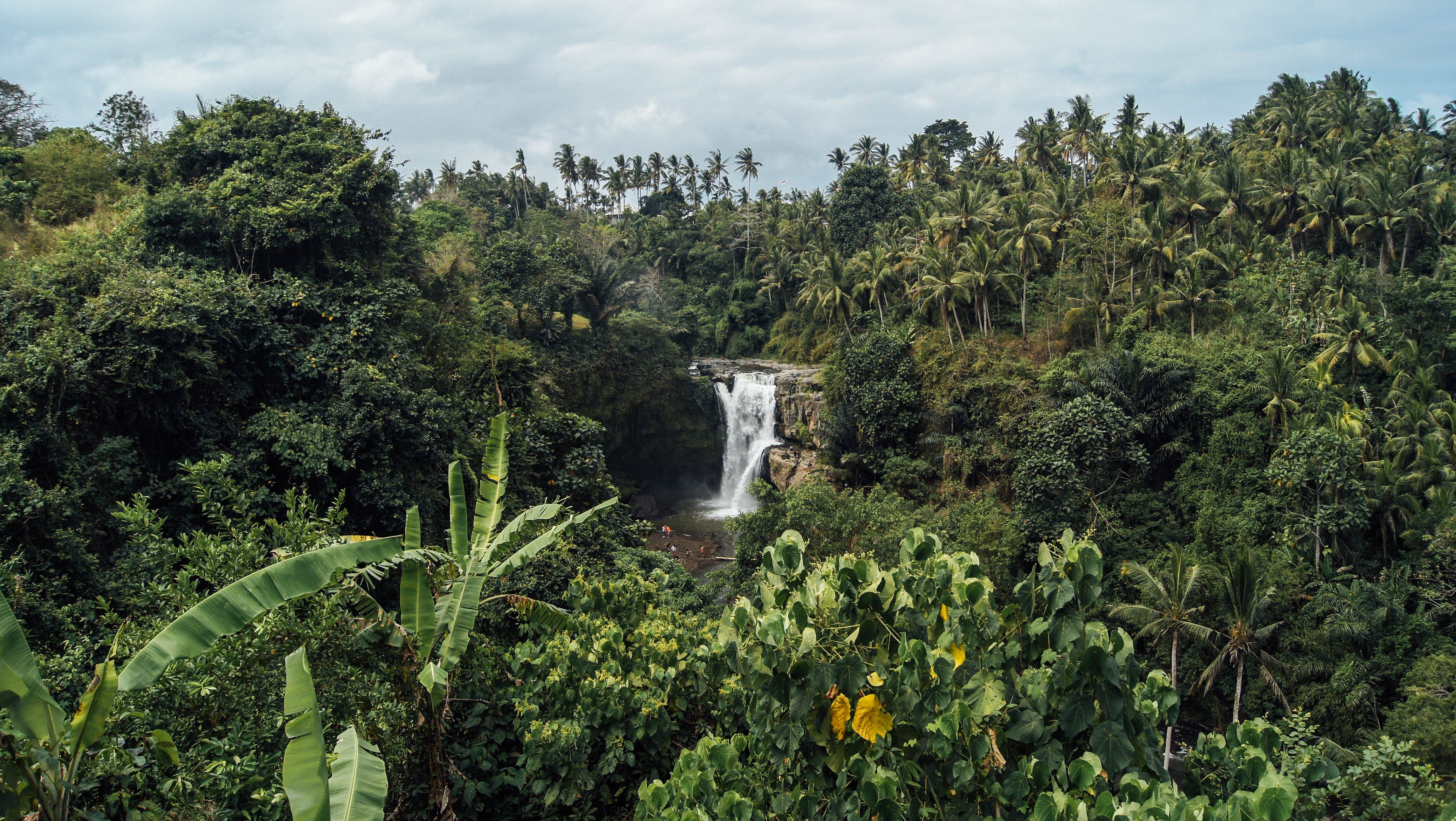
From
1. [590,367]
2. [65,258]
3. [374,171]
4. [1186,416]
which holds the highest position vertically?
[374,171]

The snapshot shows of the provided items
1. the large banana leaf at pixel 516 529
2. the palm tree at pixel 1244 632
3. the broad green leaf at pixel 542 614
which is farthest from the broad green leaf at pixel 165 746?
the palm tree at pixel 1244 632

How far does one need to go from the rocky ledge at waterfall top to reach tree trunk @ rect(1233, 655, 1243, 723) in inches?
551

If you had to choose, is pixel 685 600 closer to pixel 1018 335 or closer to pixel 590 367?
pixel 590 367

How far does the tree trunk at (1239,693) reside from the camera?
17.8 m

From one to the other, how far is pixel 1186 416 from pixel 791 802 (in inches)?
936

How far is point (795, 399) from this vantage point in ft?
107

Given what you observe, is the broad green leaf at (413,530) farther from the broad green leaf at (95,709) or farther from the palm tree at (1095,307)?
the palm tree at (1095,307)

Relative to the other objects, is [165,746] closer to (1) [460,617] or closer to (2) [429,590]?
(2) [429,590]

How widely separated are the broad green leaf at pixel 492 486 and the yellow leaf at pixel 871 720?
452cm

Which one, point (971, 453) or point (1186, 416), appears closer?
point (1186, 416)

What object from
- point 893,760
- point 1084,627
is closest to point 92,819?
point 893,760

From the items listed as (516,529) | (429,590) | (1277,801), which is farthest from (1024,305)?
(1277,801)

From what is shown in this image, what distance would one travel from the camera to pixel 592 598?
7695mm

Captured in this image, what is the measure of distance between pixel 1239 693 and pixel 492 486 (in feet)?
63.4
